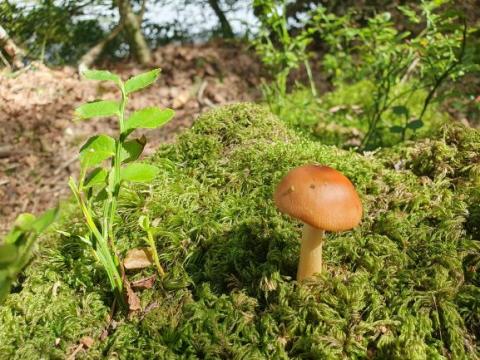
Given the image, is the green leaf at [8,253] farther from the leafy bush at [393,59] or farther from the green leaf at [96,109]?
the leafy bush at [393,59]

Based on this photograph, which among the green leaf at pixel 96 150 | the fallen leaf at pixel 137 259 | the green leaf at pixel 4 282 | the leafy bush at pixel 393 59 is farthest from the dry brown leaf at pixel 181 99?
the green leaf at pixel 4 282

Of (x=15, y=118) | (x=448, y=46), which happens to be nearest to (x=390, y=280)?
(x=448, y=46)

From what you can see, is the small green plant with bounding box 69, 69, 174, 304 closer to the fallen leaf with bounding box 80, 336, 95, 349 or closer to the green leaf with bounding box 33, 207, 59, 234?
the fallen leaf with bounding box 80, 336, 95, 349

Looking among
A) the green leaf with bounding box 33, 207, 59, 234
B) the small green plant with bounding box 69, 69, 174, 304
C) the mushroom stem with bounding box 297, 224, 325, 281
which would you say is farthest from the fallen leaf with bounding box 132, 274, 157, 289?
the green leaf with bounding box 33, 207, 59, 234

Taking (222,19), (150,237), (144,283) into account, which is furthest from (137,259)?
(222,19)

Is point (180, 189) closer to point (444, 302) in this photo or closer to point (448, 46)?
point (444, 302)

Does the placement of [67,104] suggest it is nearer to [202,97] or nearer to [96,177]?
[202,97]

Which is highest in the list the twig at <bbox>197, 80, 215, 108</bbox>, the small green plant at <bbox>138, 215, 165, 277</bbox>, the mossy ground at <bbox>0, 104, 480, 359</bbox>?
the small green plant at <bbox>138, 215, 165, 277</bbox>
